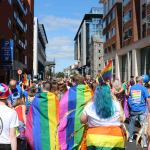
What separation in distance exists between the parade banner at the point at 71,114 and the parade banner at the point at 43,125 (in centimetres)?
12

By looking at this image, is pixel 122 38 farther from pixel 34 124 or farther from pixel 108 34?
pixel 34 124

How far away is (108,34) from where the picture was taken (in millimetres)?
77250

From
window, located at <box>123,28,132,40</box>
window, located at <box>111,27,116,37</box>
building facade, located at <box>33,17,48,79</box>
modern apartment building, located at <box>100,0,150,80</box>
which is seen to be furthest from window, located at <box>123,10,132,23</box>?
building facade, located at <box>33,17,48,79</box>

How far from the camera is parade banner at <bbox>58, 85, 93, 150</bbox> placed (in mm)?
8023

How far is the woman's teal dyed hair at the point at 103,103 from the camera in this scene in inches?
229

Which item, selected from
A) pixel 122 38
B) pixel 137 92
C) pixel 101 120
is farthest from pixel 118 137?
pixel 122 38

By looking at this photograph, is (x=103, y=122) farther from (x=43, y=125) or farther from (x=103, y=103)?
(x=43, y=125)

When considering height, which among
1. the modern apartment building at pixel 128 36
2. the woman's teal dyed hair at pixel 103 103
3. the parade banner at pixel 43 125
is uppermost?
the modern apartment building at pixel 128 36

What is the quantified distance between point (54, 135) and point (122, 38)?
5705 centimetres

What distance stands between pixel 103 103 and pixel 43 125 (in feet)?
7.94

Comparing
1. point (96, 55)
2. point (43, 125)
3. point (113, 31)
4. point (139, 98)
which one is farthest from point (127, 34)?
point (96, 55)

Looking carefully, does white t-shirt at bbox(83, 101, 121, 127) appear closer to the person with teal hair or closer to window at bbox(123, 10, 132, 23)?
the person with teal hair

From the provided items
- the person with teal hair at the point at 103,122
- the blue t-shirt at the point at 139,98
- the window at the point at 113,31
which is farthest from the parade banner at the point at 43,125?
the window at the point at 113,31

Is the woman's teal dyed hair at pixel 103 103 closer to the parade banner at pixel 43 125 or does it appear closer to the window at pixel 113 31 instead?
the parade banner at pixel 43 125
